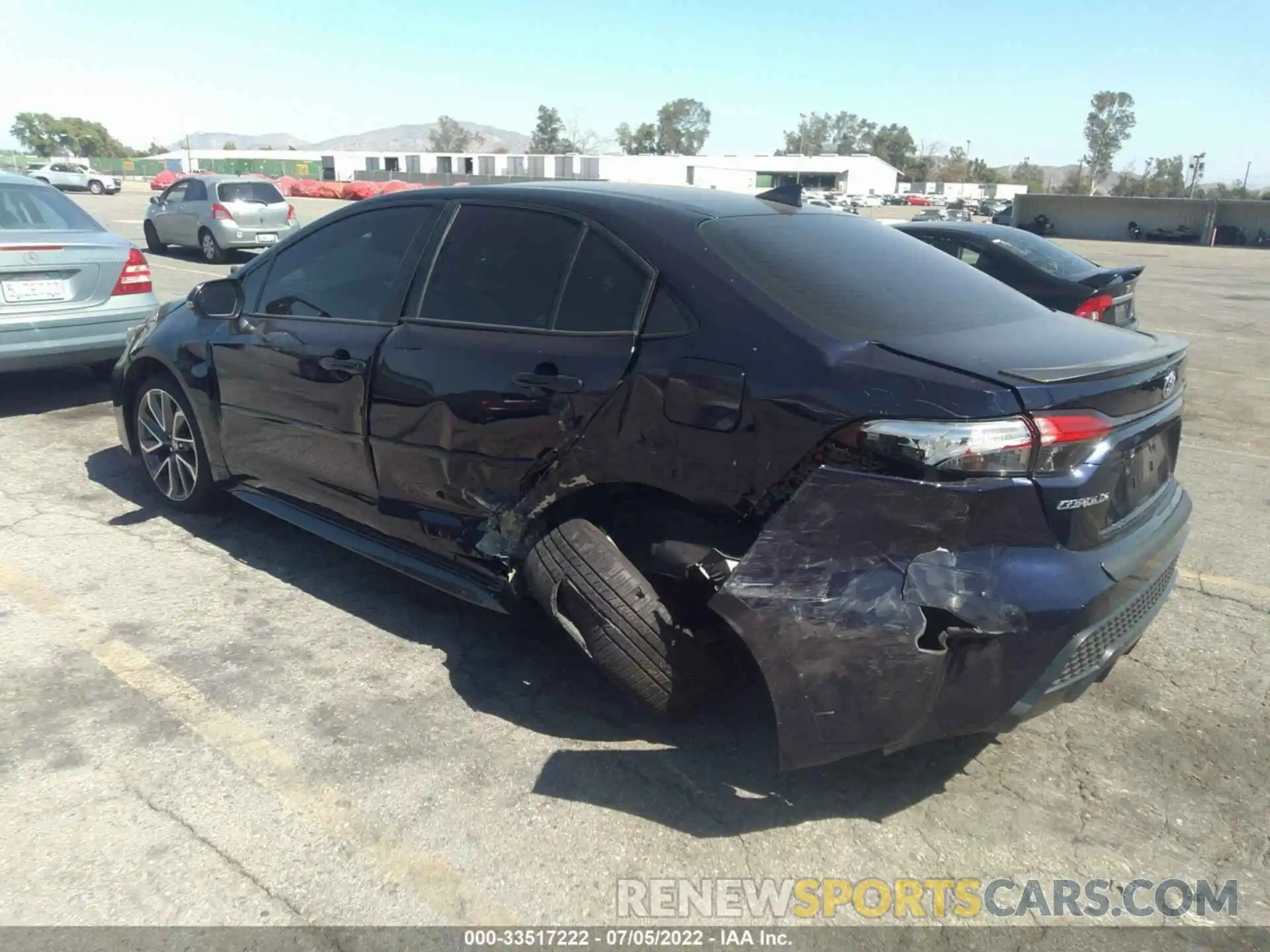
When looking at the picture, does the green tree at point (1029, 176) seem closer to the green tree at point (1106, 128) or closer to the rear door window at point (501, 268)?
the green tree at point (1106, 128)

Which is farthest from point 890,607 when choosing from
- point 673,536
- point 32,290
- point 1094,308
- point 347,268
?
point 32,290

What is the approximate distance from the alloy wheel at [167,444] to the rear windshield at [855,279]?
310cm

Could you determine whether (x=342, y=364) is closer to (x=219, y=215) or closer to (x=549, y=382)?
(x=549, y=382)

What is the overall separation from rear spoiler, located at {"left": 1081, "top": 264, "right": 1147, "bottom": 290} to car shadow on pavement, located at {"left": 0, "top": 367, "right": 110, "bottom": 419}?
768cm

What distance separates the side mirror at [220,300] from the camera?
4.52 m

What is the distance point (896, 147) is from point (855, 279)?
16046cm

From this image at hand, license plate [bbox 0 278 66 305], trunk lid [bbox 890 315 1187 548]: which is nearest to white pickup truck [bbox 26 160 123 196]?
license plate [bbox 0 278 66 305]

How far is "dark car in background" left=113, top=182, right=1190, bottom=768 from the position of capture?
2484 mm

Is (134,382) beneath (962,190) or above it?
beneath

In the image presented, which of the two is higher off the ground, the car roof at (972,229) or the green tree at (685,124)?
the green tree at (685,124)

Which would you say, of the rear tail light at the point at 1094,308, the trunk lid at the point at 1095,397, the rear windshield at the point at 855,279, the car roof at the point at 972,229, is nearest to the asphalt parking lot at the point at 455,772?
the trunk lid at the point at 1095,397

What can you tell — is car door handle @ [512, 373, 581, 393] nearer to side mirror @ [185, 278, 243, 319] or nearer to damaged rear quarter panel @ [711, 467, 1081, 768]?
damaged rear quarter panel @ [711, 467, 1081, 768]

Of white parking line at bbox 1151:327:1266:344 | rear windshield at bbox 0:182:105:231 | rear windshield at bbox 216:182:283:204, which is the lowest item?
white parking line at bbox 1151:327:1266:344

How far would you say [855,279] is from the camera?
10.5 feet
